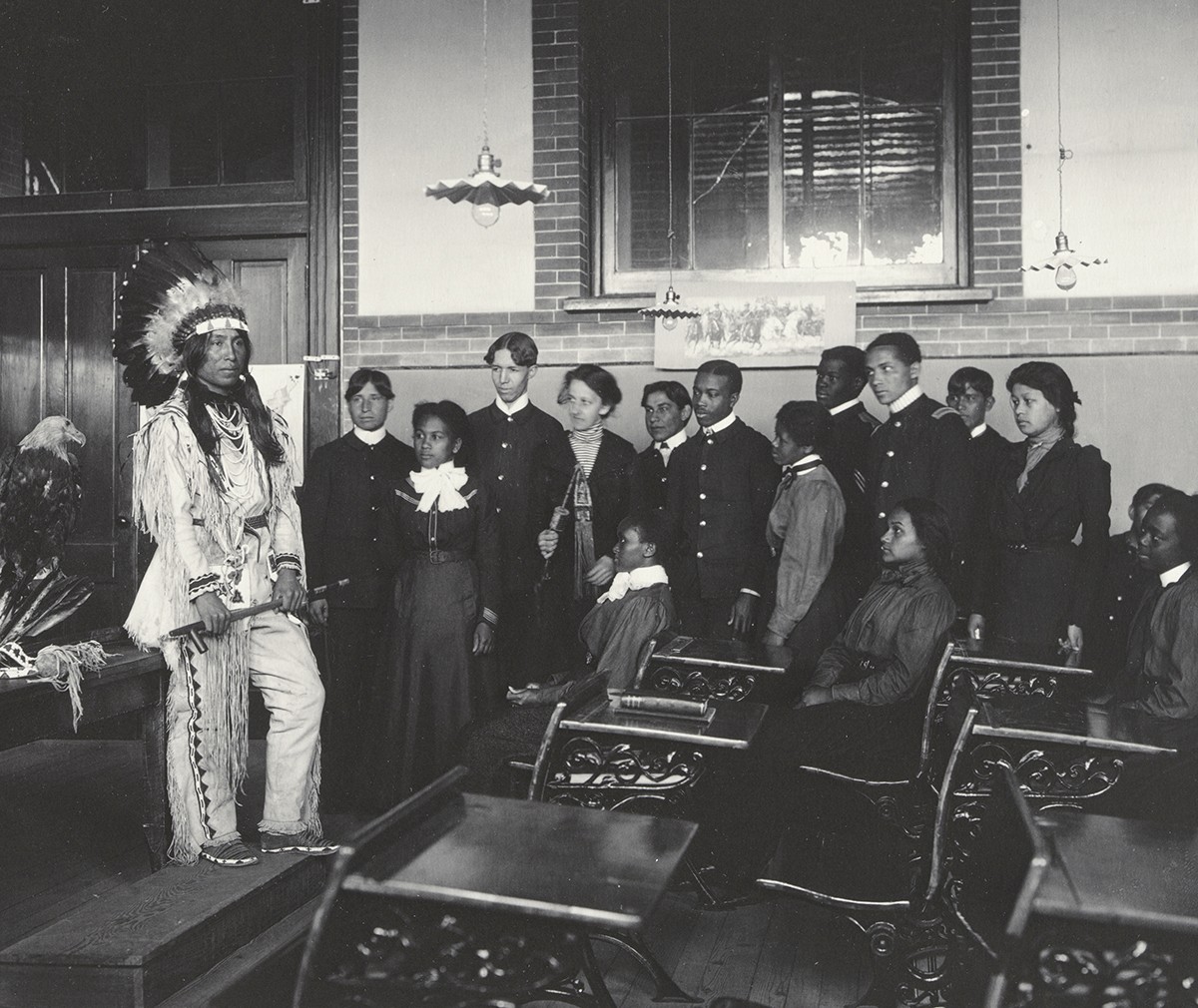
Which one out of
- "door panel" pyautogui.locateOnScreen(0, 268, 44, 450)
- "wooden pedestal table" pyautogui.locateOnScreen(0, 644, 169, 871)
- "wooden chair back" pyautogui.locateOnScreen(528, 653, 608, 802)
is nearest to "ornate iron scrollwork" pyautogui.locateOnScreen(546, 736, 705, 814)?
"wooden chair back" pyautogui.locateOnScreen(528, 653, 608, 802)

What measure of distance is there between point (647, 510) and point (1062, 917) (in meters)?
3.00

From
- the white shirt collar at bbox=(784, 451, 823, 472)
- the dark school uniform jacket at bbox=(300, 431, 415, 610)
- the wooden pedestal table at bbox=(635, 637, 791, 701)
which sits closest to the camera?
the wooden pedestal table at bbox=(635, 637, 791, 701)

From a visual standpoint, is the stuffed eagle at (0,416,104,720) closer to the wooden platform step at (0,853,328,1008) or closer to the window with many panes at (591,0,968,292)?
the wooden platform step at (0,853,328,1008)

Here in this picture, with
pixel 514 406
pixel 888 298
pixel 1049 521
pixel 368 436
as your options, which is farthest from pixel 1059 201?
pixel 368 436

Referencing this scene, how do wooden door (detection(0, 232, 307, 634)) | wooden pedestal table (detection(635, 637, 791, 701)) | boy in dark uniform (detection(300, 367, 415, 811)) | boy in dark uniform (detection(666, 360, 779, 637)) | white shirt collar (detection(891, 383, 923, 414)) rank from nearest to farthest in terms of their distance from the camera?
wooden pedestal table (detection(635, 637, 791, 701))
white shirt collar (detection(891, 383, 923, 414))
boy in dark uniform (detection(666, 360, 779, 637))
boy in dark uniform (detection(300, 367, 415, 811))
wooden door (detection(0, 232, 307, 634))

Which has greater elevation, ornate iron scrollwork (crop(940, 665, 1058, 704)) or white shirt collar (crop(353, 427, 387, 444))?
white shirt collar (crop(353, 427, 387, 444))

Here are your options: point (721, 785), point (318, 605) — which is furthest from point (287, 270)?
point (721, 785)

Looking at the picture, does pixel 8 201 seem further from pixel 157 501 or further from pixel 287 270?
pixel 157 501

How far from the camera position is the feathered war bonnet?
11.9 feet

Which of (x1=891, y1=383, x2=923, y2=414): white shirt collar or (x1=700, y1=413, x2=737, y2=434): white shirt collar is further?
(x1=700, y1=413, x2=737, y2=434): white shirt collar

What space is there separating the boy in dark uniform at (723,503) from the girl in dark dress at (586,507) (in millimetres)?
310

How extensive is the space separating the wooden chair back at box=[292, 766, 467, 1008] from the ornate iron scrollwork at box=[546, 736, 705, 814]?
2.62 ft

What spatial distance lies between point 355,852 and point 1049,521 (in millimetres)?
3240

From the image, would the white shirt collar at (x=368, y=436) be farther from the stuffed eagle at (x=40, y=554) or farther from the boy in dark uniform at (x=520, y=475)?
the stuffed eagle at (x=40, y=554)
